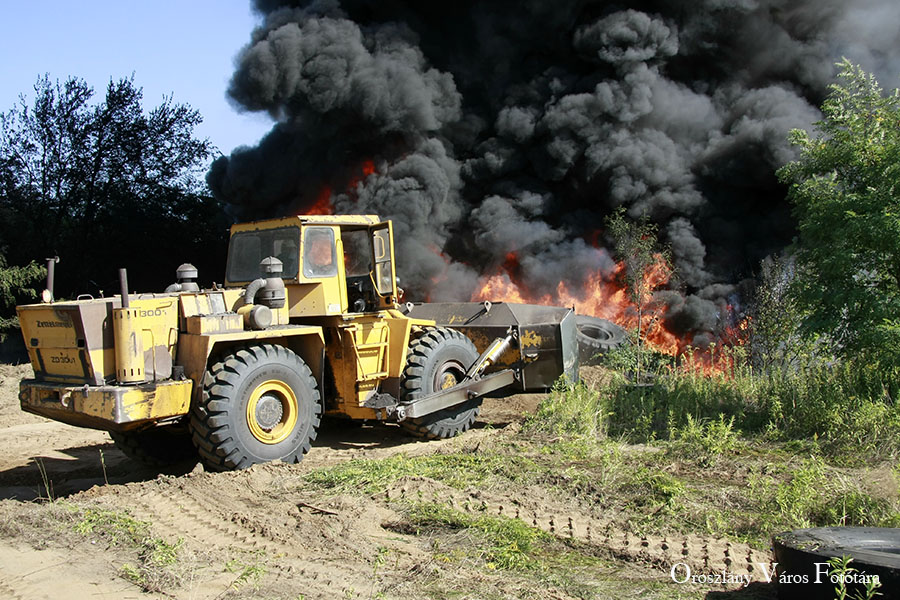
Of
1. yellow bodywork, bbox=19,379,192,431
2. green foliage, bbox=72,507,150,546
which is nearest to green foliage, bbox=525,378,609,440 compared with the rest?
yellow bodywork, bbox=19,379,192,431

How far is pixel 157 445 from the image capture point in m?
8.98

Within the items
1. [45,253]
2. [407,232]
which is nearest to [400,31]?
[407,232]

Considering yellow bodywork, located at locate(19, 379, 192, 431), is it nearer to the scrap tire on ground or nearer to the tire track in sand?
the tire track in sand

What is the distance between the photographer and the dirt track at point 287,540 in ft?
15.9

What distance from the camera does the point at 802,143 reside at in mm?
10516

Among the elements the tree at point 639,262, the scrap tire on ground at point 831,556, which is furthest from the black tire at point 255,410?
the tree at point 639,262

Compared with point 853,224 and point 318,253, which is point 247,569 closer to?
point 318,253

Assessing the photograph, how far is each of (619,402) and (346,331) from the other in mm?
4098

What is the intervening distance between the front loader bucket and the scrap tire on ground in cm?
641

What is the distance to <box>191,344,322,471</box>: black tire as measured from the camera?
7.61 metres

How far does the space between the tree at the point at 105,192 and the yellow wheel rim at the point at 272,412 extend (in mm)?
18340

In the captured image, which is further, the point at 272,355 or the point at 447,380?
the point at 447,380

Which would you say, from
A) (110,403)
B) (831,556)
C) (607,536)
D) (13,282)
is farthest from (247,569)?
(13,282)

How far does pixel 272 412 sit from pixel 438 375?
2.50m
